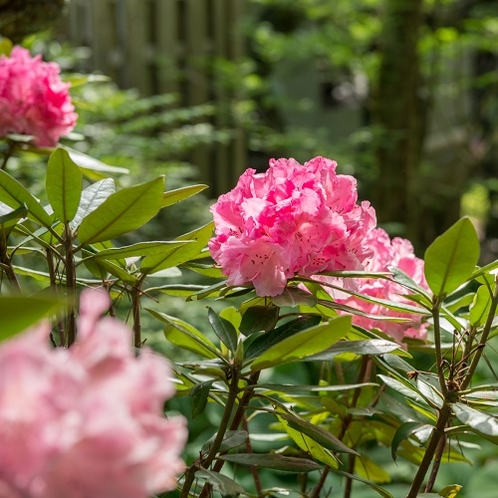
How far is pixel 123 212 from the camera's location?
55cm

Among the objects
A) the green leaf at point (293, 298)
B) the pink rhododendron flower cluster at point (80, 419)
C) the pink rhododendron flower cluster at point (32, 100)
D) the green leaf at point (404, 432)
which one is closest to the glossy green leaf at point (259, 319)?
the green leaf at point (293, 298)

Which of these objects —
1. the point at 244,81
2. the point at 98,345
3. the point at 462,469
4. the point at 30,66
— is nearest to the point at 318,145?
the point at 244,81

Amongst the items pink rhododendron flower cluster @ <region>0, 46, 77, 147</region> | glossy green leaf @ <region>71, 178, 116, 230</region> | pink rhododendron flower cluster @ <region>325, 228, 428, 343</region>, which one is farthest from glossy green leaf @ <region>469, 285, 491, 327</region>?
pink rhododendron flower cluster @ <region>0, 46, 77, 147</region>

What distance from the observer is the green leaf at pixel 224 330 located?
63 centimetres

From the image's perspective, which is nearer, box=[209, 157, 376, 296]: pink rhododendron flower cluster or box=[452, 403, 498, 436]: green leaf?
box=[452, 403, 498, 436]: green leaf

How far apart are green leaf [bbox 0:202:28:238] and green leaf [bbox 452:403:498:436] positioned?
296mm

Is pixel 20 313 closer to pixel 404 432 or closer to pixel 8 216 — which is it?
pixel 8 216

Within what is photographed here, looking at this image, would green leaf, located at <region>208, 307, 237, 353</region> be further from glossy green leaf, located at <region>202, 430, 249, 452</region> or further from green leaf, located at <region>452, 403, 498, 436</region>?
green leaf, located at <region>452, 403, 498, 436</region>

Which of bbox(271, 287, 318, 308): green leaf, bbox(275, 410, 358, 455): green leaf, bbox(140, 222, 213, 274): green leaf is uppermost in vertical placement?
bbox(140, 222, 213, 274): green leaf

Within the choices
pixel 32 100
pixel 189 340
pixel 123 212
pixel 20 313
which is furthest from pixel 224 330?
pixel 32 100

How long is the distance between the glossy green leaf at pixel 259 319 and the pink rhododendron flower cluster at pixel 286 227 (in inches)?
0.7

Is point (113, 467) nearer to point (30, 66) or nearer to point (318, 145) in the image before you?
point (30, 66)

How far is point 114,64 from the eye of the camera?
4.28 meters

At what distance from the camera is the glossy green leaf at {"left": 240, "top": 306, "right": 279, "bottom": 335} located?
0.61 metres
